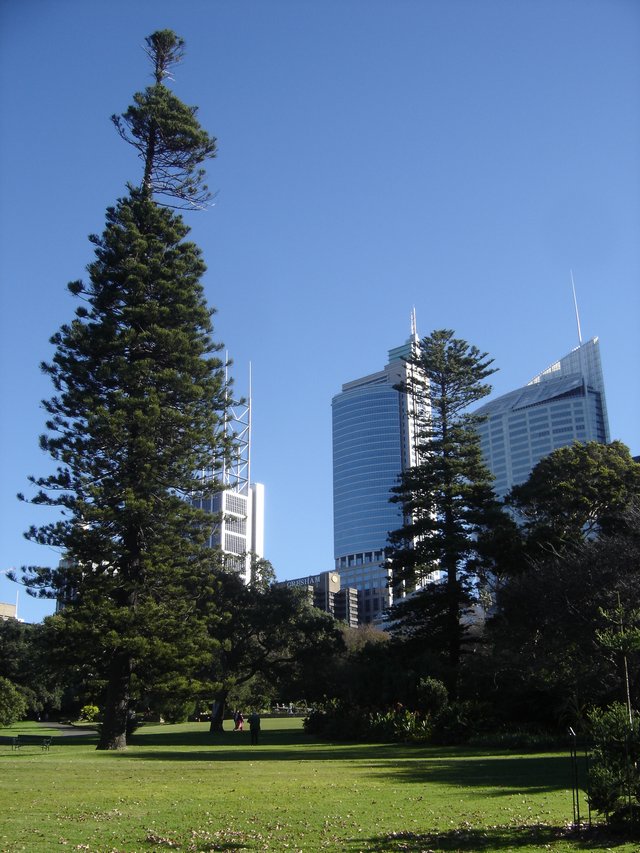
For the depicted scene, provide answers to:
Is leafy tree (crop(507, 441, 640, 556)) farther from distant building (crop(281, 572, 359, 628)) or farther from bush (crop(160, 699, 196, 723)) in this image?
distant building (crop(281, 572, 359, 628))

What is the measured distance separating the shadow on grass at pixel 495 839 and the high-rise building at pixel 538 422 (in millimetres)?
93189

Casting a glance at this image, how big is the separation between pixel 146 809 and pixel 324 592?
131 metres

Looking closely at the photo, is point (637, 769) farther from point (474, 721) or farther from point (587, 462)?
point (587, 462)

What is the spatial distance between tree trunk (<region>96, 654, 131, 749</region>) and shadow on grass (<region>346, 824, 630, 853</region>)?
17.5 meters

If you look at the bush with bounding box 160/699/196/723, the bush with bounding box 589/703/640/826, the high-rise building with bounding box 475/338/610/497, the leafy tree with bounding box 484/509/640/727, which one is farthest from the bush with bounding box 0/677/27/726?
the high-rise building with bounding box 475/338/610/497

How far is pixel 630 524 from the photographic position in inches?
964

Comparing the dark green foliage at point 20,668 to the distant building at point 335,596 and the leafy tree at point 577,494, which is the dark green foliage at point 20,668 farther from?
the distant building at point 335,596

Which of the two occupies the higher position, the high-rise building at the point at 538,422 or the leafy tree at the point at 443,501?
the high-rise building at the point at 538,422

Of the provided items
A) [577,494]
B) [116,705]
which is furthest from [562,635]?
[116,705]

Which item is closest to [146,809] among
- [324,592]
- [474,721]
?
[474,721]

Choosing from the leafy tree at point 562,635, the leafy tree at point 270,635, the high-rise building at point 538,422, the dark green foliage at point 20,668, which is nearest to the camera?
the leafy tree at point 562,635

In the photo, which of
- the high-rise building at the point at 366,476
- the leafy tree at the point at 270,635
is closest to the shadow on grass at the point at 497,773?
Result: the leafy tree at the point at 270,635

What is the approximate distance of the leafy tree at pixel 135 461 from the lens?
24.2m

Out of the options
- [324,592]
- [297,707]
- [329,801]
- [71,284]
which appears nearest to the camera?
[329,801]
